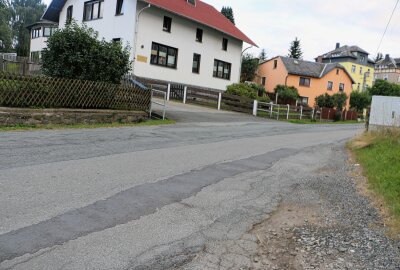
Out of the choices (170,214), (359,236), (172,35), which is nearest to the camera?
(359,236)

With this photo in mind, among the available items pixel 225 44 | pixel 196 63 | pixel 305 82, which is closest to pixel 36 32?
pixel 225 44

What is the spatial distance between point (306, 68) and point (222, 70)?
2724 centimetres

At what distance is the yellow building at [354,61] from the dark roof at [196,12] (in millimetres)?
57654

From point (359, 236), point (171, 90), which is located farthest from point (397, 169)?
point (171, 90)

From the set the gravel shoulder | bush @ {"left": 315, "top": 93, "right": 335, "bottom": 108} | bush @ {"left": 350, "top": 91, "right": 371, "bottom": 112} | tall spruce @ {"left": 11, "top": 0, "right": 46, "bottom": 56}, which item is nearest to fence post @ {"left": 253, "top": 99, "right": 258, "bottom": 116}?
bush @ {"left": 315, "top": 93, "right": 335, "bottom": 108}

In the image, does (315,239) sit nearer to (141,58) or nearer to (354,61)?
(141,58)

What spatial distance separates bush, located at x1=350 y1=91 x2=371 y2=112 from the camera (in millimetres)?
57062

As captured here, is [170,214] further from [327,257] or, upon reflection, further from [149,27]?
[149,27]

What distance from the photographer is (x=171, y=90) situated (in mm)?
30109

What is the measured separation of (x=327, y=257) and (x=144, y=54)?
88.1 ft

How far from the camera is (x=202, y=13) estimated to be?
1420 inches

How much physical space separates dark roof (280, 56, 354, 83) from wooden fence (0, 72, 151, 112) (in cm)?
4434

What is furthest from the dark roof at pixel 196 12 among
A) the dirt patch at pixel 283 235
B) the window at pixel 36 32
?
the dirt patch at pixel 283 235

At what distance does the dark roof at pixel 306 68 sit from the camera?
58.8 metres
